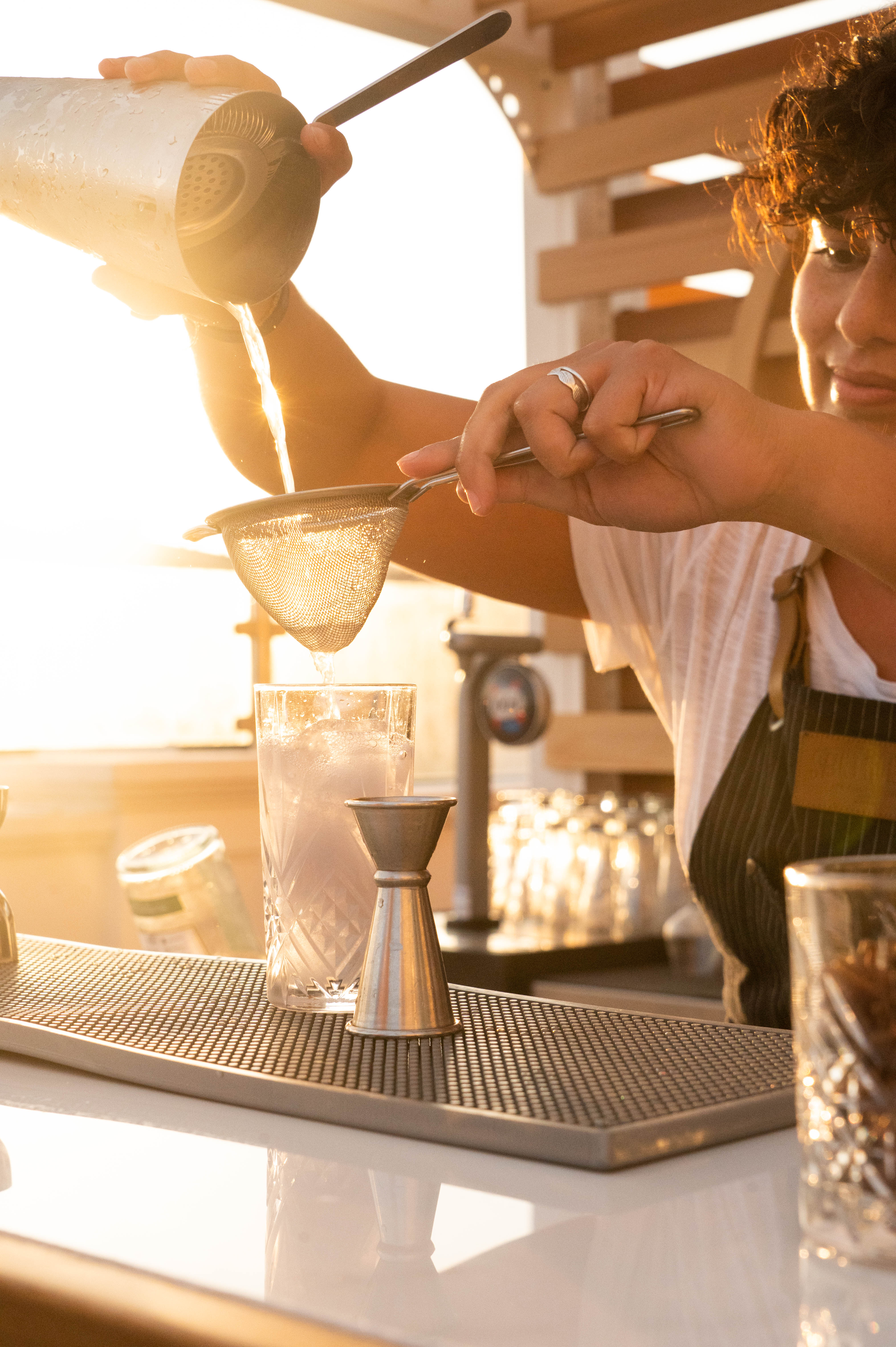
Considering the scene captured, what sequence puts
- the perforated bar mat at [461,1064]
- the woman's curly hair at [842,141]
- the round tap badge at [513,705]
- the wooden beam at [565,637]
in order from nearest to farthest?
the perforated bar mat at [461,1064] → the woman's curly hair at [842,141] → the round tap badge at [513,705] → the wooden beam at [565,637]

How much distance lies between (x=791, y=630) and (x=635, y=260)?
1.70 meters

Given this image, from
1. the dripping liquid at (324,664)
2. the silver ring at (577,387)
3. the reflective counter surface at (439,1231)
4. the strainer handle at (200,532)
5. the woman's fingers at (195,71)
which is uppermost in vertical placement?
the woman's fingers at (195,71)

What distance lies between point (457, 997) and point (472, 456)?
0.41m

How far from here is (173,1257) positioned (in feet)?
1.79

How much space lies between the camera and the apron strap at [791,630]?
145 cm

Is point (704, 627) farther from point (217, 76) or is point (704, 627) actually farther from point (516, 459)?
point (217, 76)

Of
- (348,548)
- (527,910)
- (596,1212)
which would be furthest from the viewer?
(527,910)

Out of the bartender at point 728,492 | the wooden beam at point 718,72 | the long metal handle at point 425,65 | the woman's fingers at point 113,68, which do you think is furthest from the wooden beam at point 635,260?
the woman's fingers at point 113,68

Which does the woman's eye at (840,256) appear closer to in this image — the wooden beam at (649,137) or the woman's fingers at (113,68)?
the woman's fingers at (113,68)

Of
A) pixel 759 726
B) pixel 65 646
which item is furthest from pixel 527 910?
pixel 759 726

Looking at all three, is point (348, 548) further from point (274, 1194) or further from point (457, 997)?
point (274, 1194)

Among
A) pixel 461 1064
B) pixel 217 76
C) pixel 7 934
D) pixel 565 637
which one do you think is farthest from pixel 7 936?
pixel 565 637

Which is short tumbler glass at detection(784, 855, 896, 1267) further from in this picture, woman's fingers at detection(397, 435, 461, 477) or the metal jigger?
woman's fingers at detection(397, 435, 461, 477)

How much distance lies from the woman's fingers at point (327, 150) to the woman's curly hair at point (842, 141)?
47 centimetres
